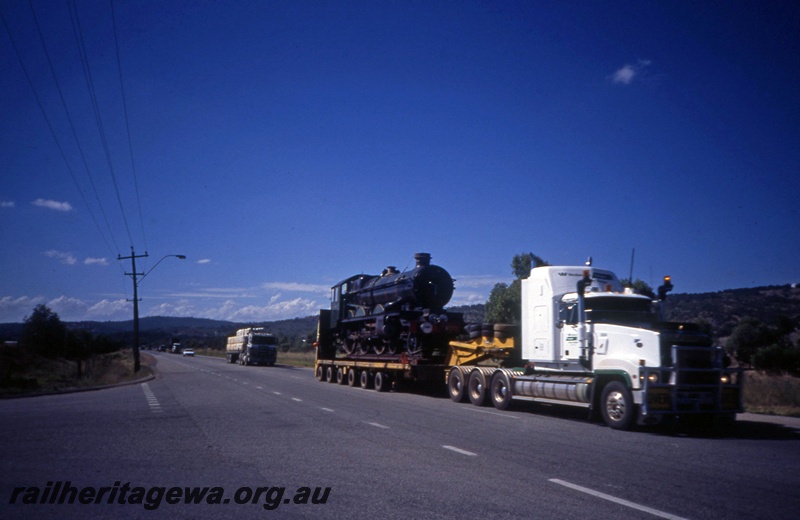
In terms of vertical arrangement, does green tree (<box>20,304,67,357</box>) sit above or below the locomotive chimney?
below

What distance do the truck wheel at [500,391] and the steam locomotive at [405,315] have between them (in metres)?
4.25

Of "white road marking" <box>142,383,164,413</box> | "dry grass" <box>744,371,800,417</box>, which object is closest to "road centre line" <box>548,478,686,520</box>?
"white road marking" <box>142,383,164,413</box>

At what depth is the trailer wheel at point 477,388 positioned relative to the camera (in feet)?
58.9

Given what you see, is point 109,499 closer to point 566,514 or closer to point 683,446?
point 566,514

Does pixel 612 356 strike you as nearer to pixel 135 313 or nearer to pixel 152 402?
pixel 152 402

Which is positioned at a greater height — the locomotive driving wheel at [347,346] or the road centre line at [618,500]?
the locomotive driving wheel at [347,346]

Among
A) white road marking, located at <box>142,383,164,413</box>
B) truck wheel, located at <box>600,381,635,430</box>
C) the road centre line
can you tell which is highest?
truck wheel, located at <box>600,381,635,430</box>

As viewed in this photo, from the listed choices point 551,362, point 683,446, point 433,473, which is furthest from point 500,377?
point 433,473

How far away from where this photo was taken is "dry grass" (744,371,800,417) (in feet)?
59.4

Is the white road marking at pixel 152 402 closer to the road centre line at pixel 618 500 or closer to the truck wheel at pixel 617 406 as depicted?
the truck wheel at pixel 617 406

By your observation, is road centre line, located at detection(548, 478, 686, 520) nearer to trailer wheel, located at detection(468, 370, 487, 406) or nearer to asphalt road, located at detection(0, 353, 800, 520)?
asphalt road, located at detection(0, 353, 800, 520)

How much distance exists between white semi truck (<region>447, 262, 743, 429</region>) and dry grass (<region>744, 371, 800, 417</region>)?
5.94 meters

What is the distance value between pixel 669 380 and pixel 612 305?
8.13 feet

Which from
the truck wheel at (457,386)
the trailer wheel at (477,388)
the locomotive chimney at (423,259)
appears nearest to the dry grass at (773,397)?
the trailer wheel at (477,388)
